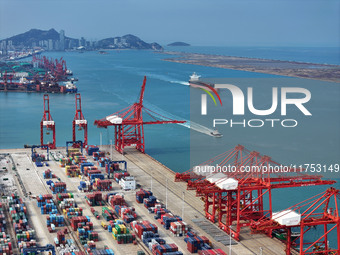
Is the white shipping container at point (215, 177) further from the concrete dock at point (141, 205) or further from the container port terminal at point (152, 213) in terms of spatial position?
the concrete dock at point (141, 205)

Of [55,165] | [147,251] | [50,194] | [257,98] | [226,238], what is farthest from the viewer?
[257,98]

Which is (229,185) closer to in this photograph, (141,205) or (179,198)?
(179,198)

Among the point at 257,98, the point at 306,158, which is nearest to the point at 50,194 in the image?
the point at 306,158

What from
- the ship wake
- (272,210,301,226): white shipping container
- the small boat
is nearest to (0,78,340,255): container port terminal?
(272,210,301,226): white shipping container

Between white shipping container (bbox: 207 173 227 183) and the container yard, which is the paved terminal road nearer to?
the container yard

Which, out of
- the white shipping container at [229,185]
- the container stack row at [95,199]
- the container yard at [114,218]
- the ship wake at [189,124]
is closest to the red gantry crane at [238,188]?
the white shipping container at [229,185]

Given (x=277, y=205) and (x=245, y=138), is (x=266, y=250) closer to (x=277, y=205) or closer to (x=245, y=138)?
(x=277, y=205)

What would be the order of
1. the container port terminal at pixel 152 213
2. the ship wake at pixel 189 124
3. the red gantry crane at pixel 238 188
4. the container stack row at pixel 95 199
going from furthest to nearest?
the ship wake at pixel 189 124
the container stack row at pixel 95 199
the red gantry crane at pixel 238 188
the container port terminal at pixel 152 213
